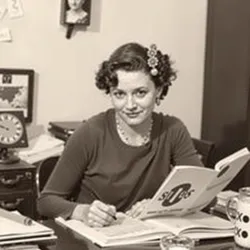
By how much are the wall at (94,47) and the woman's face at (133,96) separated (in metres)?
1.44

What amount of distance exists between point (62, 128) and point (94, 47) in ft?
1.87

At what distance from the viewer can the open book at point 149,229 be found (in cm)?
174

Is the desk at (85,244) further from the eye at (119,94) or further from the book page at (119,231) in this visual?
the eye at (119,94)

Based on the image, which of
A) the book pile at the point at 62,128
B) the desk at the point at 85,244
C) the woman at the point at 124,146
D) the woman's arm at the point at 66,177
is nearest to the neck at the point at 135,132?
the woman at the point at 124,146

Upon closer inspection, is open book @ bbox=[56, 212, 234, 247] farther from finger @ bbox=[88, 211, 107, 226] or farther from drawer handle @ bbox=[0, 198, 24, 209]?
drawer handle @ bbox=[0, 198, 24, 209]

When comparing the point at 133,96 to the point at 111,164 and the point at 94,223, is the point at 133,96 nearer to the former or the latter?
the point at 111,164

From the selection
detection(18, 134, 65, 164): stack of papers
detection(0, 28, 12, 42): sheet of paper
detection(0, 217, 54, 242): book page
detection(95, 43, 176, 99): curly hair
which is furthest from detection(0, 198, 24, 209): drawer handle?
detection(0, 217, 54, 242): book page

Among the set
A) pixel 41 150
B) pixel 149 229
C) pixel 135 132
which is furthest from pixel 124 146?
pixel 41 150

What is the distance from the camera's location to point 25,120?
139 inches

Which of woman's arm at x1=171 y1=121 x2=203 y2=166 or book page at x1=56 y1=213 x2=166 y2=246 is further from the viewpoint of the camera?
woman's arm at x1=171 y1=121 x2=203 y2=166

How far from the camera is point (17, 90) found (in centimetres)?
352

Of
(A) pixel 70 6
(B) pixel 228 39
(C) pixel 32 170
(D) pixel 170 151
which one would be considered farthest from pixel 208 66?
(D) pixel 170 151

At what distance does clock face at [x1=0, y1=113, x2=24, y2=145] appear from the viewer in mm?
3256

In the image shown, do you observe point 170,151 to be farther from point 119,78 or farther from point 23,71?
point 23,71
